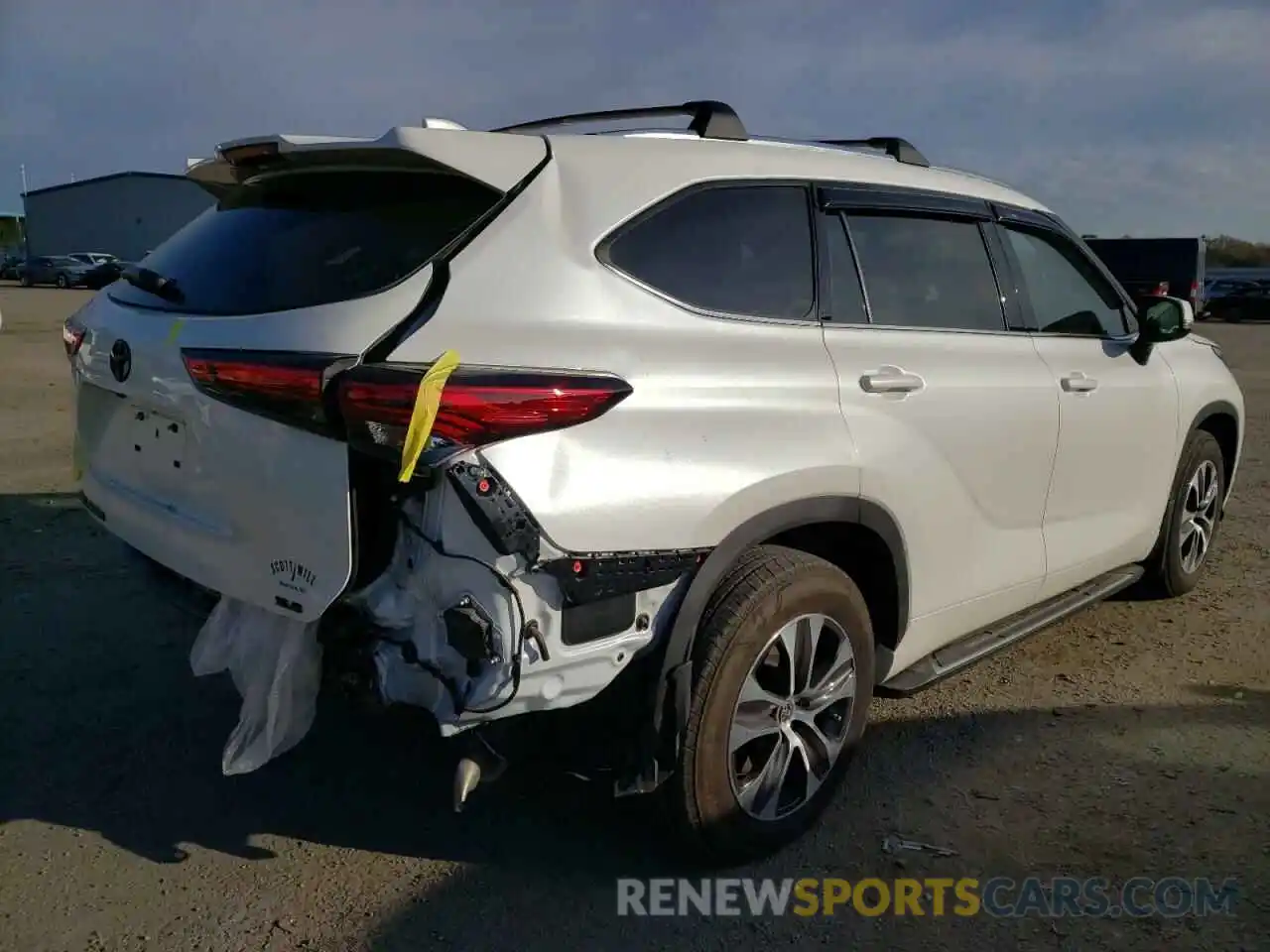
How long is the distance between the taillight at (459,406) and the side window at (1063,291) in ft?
7.68

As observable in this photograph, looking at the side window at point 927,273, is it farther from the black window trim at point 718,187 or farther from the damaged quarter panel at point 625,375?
the damaged quarter panel at point 625,375

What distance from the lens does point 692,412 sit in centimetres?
269

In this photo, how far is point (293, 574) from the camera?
2.55 m

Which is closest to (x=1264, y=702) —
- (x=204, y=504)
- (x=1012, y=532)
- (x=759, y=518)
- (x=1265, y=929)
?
(x=1012, y=532)

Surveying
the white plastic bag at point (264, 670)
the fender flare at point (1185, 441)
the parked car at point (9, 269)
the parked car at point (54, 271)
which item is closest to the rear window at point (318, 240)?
the white plastic bag at point (264, 670)

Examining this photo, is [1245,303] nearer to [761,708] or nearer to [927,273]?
[927,273]

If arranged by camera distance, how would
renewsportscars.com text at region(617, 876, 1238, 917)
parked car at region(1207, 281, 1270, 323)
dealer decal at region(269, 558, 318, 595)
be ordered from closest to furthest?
dealer decal at region(269, 558, 318, 595), renewsportscars.com text at region(617, 876, 1238, 917), parked car at region(1207, 281, 1270, 323)

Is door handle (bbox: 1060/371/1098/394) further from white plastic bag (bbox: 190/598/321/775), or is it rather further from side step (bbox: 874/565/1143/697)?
white plastic bag (bbox: 190/598/321/775)

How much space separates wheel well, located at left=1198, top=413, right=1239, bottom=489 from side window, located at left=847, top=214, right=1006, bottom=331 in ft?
6.19

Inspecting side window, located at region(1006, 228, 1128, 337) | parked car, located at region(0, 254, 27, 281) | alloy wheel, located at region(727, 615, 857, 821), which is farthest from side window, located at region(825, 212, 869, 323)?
parked car, located at region(0, 254, 27, 281)

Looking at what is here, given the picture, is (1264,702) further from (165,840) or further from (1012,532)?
(165,840)

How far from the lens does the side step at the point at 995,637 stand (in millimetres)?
3537

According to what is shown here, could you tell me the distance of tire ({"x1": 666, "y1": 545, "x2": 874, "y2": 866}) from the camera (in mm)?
2781

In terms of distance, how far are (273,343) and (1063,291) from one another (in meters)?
3.08
